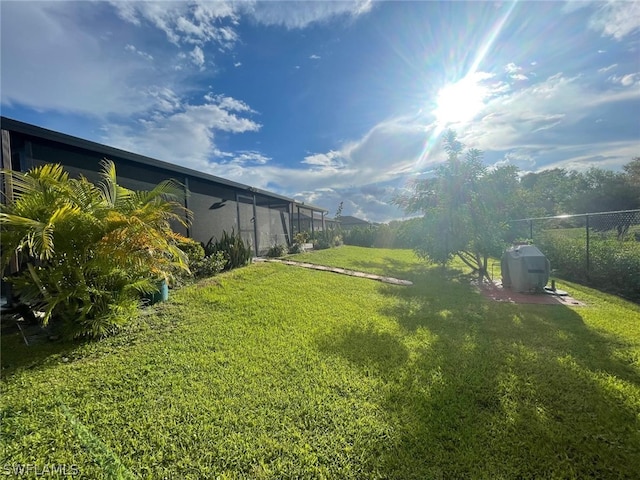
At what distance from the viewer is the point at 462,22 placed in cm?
573

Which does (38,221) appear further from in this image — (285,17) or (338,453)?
(285,17)

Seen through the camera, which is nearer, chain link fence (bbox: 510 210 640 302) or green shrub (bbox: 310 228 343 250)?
chain link fence (bbox: 510 210 640 302)

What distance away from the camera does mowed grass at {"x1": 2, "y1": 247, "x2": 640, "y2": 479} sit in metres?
1.89

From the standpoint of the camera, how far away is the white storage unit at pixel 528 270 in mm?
6609

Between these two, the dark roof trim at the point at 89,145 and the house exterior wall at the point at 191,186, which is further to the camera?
the house exterior wall at the point at 191,186

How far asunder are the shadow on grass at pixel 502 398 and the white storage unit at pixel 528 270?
6.53ft

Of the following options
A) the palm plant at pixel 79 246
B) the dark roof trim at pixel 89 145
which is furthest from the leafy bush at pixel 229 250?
the palm plant at pixel 79 246

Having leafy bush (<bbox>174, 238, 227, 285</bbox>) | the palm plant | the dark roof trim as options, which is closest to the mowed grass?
the palm plant

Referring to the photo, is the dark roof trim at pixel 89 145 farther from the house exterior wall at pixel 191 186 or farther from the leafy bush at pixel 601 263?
the leafy bush at pixel 601 263

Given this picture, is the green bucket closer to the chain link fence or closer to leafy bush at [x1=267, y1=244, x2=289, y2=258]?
leafy bush at [x1=267, y1=244, x2=289, y2=258]

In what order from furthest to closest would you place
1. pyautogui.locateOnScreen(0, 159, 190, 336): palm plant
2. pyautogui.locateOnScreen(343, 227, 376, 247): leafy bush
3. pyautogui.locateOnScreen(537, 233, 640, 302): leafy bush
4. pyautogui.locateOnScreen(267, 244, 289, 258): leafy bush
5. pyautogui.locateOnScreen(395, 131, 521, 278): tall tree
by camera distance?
pyautogui.locateOnScreen(343, 227, 376, 247): leafy bush < pyautogui.locateOnScreen(267, 244, 289, 258): leafy bush < pyautogui.locateOnScreen(395, 131, 521, 278): tall tree < pyautogui.locateOnScreen(537, 233, 640, 302): leafy bush < pyautogui.locateOnScreen(0, 159, 190, 336): palm plant

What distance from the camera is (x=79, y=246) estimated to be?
341cm

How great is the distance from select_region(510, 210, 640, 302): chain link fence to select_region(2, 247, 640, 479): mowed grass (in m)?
3.72

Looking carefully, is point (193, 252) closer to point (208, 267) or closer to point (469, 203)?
point (208, 267)
